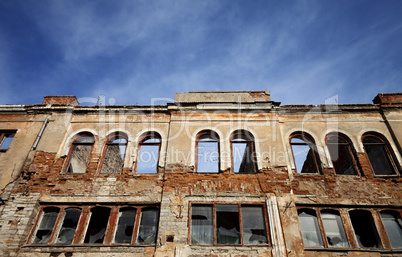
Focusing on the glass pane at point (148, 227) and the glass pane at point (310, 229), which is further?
the glass pane at point (148, 227)

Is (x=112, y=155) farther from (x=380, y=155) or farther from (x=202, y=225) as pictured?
(x=380, y=155)

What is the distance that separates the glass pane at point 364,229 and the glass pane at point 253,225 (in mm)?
3172

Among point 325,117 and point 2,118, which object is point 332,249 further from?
point 2,118

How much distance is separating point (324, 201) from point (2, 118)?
1389cm

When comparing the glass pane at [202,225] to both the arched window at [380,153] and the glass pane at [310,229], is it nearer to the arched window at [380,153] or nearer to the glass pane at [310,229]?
the glass pane at [310,229]

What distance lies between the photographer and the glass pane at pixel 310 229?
8.31 m

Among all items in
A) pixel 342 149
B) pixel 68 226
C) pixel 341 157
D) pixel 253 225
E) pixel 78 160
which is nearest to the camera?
pixel 253 225

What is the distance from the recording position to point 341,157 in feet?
41.6

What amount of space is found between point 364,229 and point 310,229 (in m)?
1.91

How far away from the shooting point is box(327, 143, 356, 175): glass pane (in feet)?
36.7

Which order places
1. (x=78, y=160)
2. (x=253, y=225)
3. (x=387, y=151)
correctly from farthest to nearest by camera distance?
(x=78, y=160)
(x=387, y=151)
(x=253, y=225)

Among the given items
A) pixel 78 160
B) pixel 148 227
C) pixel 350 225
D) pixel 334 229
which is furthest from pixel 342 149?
pixel 78 160

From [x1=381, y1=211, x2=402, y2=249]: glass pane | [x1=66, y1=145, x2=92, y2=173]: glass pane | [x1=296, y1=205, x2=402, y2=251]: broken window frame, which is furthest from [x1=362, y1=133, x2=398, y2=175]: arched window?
[x1=66, y1=145, x2=92, y2=173]: glass pane

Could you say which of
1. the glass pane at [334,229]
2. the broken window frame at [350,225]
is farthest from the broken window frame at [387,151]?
the glass pane at [334,229]
